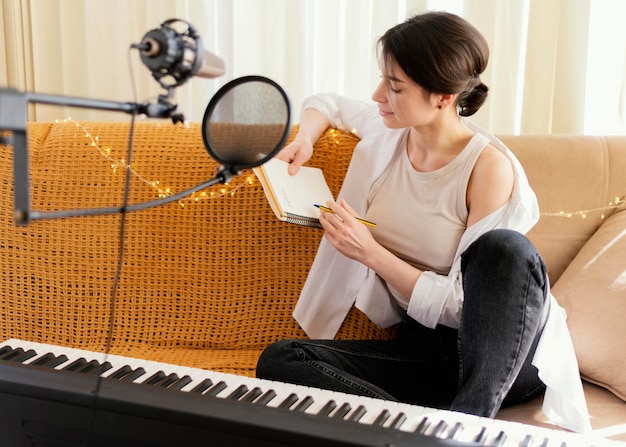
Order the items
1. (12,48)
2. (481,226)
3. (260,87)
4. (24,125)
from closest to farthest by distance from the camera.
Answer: (24,125) → (260,87) → (481,226) → (12,48)

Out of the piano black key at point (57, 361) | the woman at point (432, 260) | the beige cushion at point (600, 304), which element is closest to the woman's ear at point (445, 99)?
the woman at point (432, 260)

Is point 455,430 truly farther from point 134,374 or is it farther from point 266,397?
point 134,374

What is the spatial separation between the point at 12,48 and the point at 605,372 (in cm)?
228

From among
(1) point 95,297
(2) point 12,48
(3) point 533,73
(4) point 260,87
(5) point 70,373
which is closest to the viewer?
(4) point 260,87

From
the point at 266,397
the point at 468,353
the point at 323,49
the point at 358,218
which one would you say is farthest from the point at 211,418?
the point at 323,49

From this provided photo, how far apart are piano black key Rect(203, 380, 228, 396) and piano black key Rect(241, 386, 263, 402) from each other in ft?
0.15

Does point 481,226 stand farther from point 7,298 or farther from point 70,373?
point 7,298

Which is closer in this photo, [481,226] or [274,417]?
[274,417]

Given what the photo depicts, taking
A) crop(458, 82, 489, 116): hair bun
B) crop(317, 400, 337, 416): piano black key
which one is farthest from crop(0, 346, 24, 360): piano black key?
crop(458, 82, 489, 116): hair bun

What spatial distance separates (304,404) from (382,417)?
0.13 metres

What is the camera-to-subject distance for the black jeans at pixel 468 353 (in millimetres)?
1291

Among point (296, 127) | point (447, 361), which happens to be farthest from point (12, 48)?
point (447, 361)

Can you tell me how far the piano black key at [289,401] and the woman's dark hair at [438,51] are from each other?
0.71m

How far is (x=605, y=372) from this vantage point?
150cm
